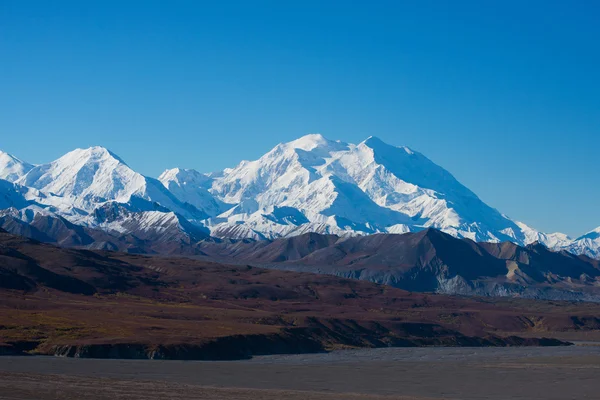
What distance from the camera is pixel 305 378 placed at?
339ft

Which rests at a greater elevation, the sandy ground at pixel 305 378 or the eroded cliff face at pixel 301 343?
the eroded cliff face at pixel 301 343

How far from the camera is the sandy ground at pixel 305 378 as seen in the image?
8275 cm

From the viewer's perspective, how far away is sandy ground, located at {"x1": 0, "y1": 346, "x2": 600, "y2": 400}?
82.8 meters

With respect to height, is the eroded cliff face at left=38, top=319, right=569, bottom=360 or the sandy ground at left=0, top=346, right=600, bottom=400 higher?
the eroded cliff face at left=38, top=319, right=569, bottom=360

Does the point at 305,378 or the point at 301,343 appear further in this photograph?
the point at 301,343

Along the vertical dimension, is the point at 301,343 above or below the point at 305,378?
above

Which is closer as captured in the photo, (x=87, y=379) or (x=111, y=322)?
(x=87, y=379)

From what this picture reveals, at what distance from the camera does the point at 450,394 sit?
9138cm

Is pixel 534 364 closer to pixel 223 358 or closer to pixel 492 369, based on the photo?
pixel 492 369

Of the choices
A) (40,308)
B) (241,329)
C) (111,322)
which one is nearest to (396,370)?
(241,329)

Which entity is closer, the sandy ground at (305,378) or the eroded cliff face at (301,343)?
the sandy ground at (305,378)

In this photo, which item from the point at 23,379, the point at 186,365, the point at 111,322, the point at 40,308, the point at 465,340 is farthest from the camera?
the point at 465,340

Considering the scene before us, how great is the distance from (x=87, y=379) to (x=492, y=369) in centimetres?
5387

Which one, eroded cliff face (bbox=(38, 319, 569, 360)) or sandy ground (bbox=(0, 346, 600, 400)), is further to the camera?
eroded cliff face (bbox=(38, 319, 569, 360))
